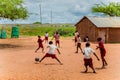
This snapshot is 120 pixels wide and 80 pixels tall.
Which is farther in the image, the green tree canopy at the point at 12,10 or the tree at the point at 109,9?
the tree at the point at 109,9

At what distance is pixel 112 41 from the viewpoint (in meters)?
54.0

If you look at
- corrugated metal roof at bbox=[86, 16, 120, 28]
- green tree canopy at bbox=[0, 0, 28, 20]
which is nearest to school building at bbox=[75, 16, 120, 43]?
corrugated metal roof at bbox=[86, 16, 120, 28]

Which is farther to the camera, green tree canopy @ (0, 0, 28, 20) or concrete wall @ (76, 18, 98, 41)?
concrete wall @ (76, 18, 98, 41)

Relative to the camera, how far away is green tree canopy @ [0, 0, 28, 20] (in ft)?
142

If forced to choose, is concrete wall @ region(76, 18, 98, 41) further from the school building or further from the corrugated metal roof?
the corrugated metal roof

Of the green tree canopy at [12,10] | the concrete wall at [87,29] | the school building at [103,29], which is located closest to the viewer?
the green tree canopy at [12,10]

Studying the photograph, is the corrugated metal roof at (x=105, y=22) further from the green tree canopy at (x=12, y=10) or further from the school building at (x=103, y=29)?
the green tree canopy at (x=12, y=10)

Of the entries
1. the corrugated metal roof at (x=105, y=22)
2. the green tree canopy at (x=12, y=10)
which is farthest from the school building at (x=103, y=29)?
the green tree canopy at (x=12, y=10)

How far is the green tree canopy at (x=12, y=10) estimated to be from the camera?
4338 cm

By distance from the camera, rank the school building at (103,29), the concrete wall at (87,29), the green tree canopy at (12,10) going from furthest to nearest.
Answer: the concrete wall at (87,29), the school building at (103,29), the green tree canopy at (12,10)

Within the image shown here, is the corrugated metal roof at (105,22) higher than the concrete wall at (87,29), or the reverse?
the corrugated metal roof at (105,22)

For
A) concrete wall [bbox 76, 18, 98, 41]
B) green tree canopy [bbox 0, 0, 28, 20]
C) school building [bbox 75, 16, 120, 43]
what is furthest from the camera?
concrete wall [bbox 76, 18, 98, 41]

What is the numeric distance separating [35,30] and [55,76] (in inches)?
2825

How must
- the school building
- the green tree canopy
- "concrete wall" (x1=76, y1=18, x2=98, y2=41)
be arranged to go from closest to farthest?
the green tree canopy
the school building
"concrete wall" (x1=76, y1=18, x2=98, y2=41)
